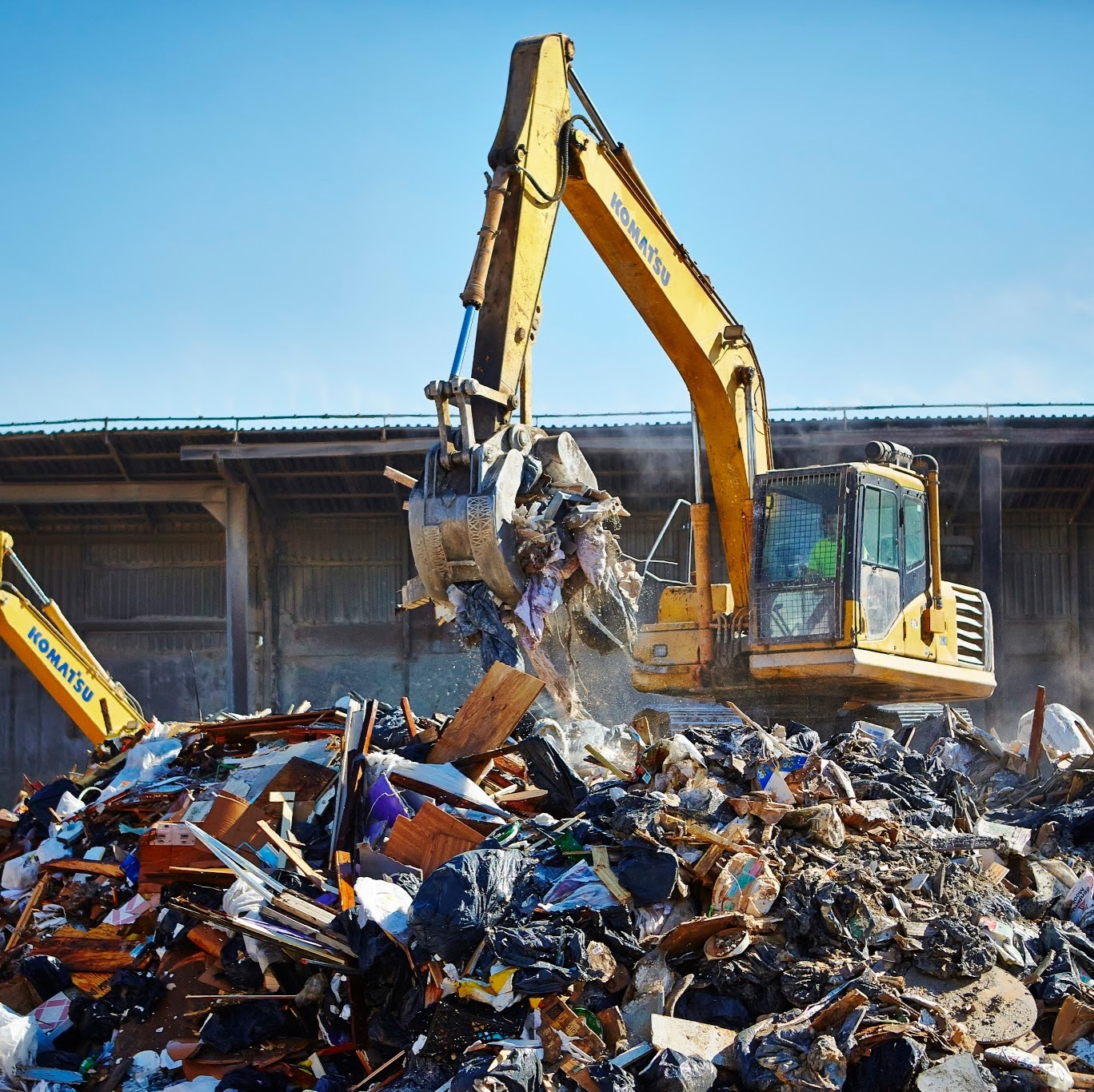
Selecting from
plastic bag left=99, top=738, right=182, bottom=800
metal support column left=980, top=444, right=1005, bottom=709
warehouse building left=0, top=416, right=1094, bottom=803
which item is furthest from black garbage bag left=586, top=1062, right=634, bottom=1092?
metal support column left=980, top=444, right=1005, bottom=709

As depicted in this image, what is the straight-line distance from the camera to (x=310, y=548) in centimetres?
1781

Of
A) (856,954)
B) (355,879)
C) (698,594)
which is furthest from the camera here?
(698,594)

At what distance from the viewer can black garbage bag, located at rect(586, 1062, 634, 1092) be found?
4219 millimetres

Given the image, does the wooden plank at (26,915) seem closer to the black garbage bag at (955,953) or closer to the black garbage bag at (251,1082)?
the black garbage bag at (251,1082)

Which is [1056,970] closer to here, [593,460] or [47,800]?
[47,800]

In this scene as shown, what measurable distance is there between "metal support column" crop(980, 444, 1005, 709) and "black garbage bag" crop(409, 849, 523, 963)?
39.1 feet

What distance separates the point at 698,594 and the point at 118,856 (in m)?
4.45

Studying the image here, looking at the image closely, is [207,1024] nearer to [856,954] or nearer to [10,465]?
[856,954]

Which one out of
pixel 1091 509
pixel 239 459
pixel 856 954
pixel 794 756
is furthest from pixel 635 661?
pixel 1091 509

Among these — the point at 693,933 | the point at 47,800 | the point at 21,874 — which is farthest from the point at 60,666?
the point at 693,933

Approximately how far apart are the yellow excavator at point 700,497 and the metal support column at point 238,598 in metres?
7.92

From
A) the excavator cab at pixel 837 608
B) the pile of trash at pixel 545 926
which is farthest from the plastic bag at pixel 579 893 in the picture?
the excavator cab at pixel 837 608

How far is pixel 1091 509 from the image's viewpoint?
17203mm

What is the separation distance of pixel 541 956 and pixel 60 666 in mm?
8878
